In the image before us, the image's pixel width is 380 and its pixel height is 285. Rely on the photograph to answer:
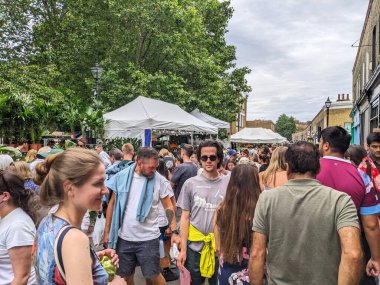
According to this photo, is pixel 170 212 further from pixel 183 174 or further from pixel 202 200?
pixel 183 174

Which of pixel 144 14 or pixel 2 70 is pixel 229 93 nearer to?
pixel 144 14

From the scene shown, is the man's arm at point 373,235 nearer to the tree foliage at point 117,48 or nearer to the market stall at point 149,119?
the market stall at point 149,119

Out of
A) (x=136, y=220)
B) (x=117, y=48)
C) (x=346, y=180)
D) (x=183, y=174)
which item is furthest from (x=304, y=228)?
(x=117, y=48)

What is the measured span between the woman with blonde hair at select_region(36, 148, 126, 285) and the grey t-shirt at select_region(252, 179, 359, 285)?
1159 mm

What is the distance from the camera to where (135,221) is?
14.4 feet

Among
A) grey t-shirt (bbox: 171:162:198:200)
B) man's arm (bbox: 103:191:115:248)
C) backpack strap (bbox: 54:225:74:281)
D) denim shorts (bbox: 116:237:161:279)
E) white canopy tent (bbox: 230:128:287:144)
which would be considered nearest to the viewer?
backpack strap (bbox: 54:225:74:281)

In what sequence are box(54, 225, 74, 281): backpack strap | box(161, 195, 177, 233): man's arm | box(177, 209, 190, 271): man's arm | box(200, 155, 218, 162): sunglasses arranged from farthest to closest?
box(161, 195, 177, 233): man's arm
box(200, 155, 218, 162): sunglasses
box(177, 209, 190, 271): man's arm
box(54, 225, 74, 281): backpack strap

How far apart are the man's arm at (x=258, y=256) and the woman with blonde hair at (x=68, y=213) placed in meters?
1.09

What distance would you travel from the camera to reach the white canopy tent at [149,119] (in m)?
11.6

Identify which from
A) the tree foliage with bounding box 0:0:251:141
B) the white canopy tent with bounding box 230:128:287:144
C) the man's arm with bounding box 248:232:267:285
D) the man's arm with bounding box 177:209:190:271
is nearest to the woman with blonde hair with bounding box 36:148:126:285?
the man's arm with bounding box 248:232:267:285

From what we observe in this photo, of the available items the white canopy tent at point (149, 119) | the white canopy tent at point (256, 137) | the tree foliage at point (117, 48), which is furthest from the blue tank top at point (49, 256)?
the white canopy tent at point (256, 137)

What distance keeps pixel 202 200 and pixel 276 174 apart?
972 millimetres

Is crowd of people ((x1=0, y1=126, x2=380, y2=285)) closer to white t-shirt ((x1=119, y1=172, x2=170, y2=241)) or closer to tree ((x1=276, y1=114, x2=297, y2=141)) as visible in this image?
white t-shirt ((x1=119, y1=172, x2=170, y2=241))

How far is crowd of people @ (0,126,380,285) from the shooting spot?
6.14ft
